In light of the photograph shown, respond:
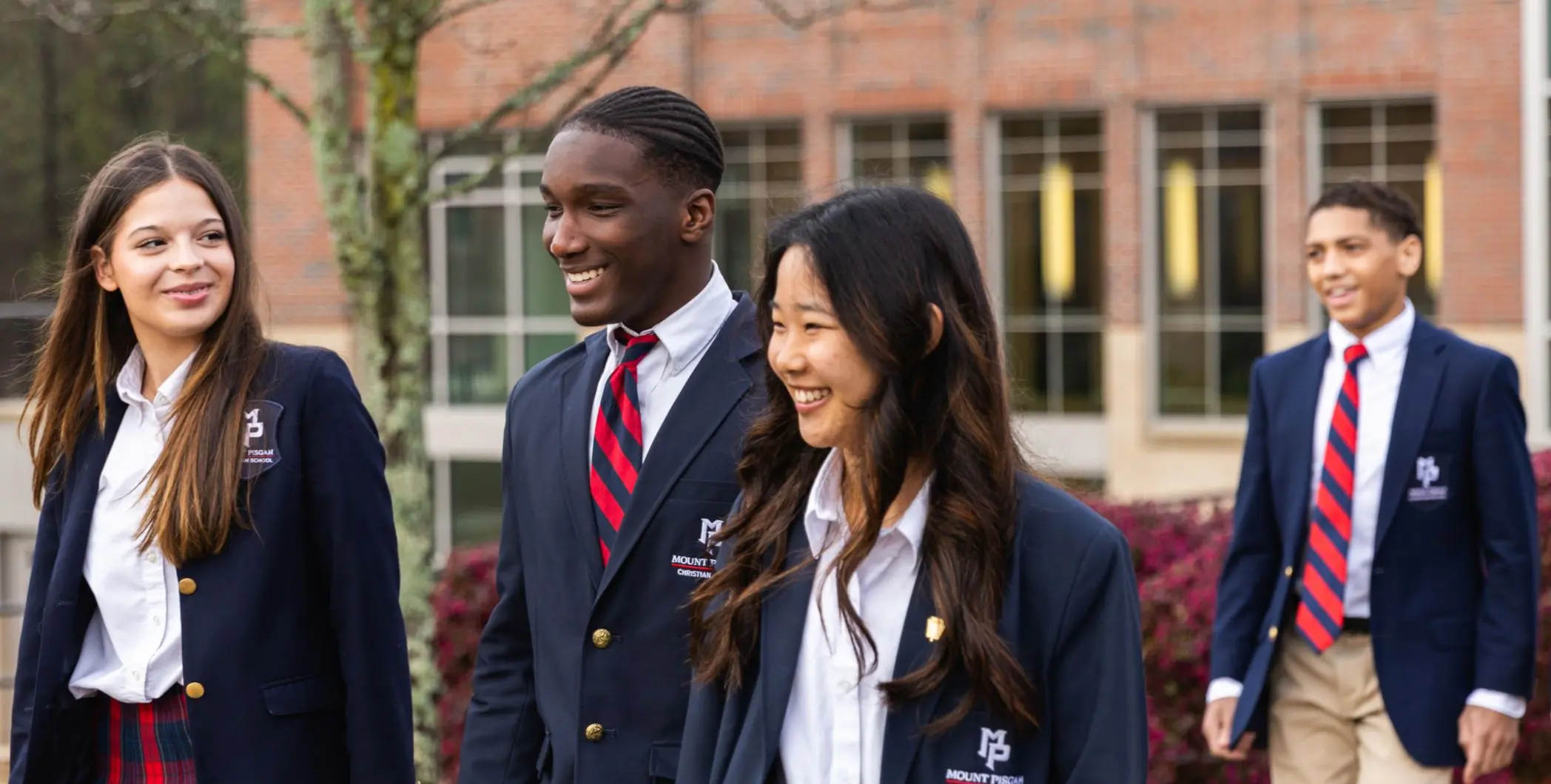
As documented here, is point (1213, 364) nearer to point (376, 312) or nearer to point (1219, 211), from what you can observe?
point (1219, 211)

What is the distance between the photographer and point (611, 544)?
350cm

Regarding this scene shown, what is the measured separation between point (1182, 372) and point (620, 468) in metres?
17.4

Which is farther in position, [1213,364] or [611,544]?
[1213,364]

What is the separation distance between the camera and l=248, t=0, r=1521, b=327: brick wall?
1862cm

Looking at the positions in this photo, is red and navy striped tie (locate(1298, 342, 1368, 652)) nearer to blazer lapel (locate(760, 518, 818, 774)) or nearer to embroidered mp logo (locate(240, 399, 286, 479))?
blazer lapel (locate(760, 518, 818, 774))

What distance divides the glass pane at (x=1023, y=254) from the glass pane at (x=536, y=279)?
5281mm

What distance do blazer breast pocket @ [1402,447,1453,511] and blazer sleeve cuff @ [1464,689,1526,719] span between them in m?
0.51

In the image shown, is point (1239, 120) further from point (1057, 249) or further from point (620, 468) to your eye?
point (620, 468)

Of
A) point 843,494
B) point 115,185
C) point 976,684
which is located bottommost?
point 976,684

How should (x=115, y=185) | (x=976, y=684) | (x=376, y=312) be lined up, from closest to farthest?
(x=976, y=684) → (x=115, y=185) → (x=376, y=312)

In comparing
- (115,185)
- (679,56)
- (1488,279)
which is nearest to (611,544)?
(115,185)

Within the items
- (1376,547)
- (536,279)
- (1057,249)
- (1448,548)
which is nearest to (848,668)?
(1376,547)

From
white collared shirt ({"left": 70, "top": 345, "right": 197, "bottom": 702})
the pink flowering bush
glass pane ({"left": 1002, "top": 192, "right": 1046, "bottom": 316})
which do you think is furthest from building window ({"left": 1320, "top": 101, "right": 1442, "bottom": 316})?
white collared shirt ({"left": 70, "top": 345, "right": 197, "bottom": 702})

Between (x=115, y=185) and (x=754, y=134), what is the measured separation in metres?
18.1
